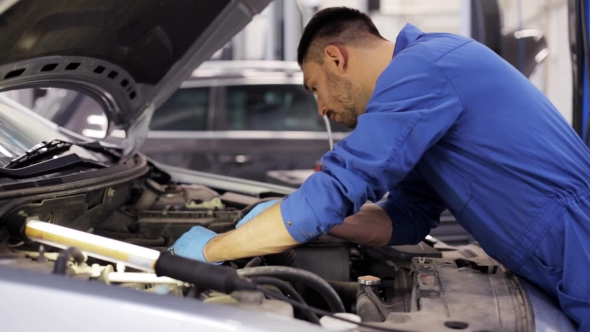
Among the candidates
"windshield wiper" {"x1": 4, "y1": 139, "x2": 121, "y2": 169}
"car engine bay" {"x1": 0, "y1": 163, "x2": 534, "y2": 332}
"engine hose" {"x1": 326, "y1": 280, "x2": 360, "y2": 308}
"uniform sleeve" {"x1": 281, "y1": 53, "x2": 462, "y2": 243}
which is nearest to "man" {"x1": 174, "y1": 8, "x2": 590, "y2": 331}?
"uniform sleeve" {"x1": 281, "y1": 53, "x2": 462, "y2": 243}

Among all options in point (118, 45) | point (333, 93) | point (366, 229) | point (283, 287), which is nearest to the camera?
point (283, 287)

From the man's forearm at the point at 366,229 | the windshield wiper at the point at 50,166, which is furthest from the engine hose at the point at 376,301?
the windshield wiper at the point at 50,166

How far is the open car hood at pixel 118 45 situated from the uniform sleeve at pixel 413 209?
2.89ft

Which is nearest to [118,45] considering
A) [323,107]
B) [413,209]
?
[323,107]

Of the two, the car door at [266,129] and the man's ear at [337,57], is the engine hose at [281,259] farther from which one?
the car door at [266,129]

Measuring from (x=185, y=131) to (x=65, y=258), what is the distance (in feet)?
17.8

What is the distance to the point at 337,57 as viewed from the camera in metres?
2.08

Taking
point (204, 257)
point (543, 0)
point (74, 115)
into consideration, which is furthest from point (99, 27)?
point (543, 0)

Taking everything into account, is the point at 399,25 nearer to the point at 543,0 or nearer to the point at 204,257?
the point at 543,0

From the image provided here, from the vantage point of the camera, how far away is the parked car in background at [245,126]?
6805 millimetres

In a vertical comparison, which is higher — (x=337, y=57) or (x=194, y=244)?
(x=337, y=57)

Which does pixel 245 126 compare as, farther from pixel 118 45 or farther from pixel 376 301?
pixel 376 301

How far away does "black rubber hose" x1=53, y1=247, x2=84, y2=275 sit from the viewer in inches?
61.3

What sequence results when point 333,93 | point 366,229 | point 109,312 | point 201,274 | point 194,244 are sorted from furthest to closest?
point 366,229, point 333,93, point 194,244, point 201,274, point 109,312
